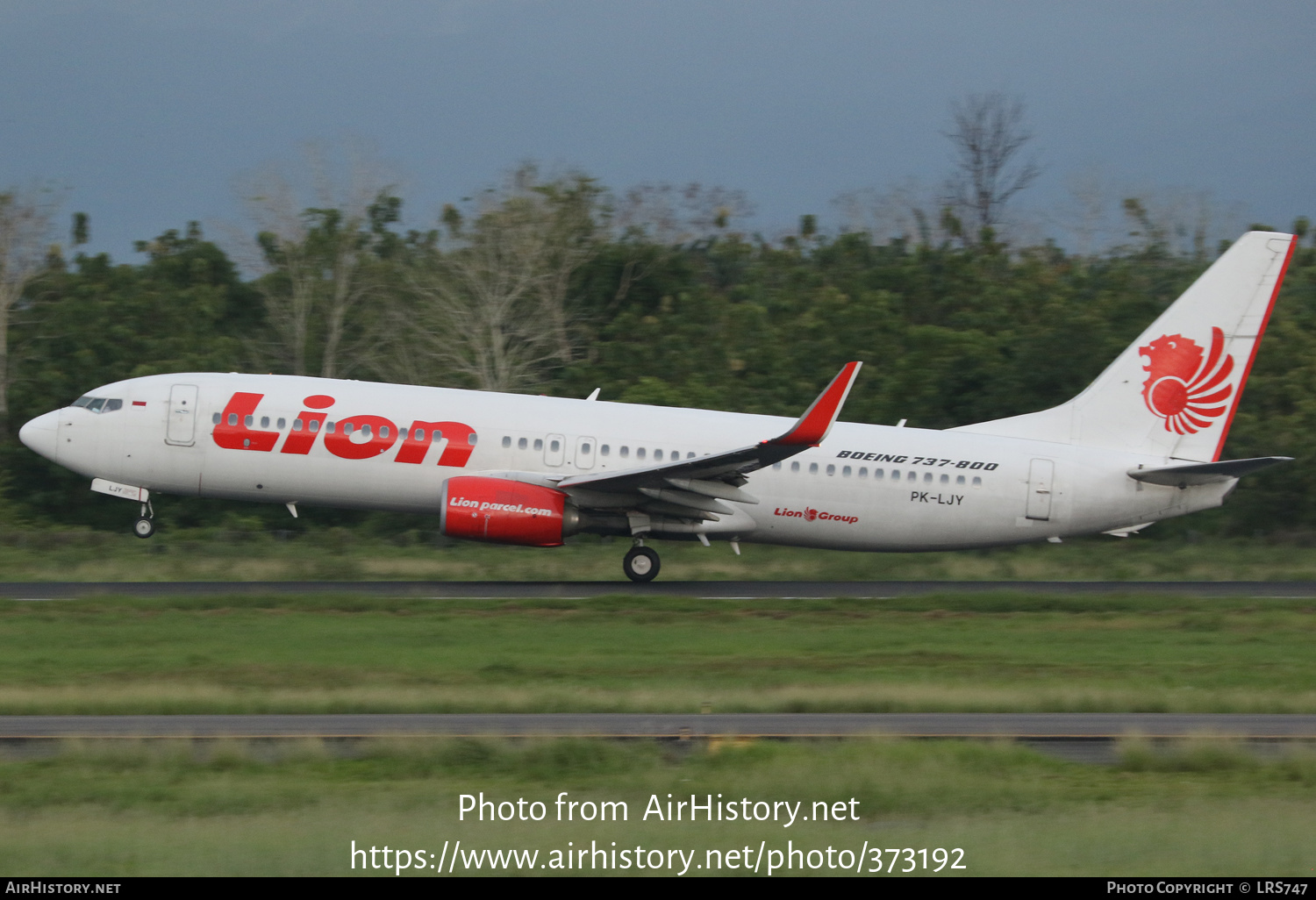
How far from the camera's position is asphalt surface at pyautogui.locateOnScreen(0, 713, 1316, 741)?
1306 centimetres

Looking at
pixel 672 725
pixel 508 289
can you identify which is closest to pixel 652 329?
pixel 508 289

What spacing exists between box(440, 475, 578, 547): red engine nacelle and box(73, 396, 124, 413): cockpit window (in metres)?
6.39

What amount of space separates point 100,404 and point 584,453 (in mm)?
8747

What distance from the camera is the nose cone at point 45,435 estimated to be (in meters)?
25.6

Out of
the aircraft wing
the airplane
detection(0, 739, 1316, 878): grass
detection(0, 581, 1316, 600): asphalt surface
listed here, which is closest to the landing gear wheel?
the airplane

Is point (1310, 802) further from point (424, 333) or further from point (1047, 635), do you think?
point (424, 333)

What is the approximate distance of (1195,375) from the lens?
27.0 m

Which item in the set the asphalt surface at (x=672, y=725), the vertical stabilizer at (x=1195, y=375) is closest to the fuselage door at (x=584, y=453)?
the vertical stabilizer at (x=1195, y=375)

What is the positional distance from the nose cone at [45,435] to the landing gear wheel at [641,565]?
10.5 m

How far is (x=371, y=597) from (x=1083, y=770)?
13.5 meters

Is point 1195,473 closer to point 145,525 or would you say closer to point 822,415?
point 822,415

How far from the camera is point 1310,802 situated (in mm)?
10648

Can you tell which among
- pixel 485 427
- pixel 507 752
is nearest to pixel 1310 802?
pixel 507 752
